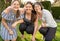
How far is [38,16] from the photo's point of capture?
22.4 ft

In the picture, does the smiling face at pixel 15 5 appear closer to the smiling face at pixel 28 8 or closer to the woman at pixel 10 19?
the woman at pixel 10 19

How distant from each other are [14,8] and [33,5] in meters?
0.63

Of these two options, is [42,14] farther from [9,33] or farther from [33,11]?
[9,33]

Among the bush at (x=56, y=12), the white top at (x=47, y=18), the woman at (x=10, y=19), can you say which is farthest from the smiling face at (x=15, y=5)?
the bush at (x=56, y=12)

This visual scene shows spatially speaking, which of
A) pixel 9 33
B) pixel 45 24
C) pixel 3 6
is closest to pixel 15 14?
Result: pixel 9 33

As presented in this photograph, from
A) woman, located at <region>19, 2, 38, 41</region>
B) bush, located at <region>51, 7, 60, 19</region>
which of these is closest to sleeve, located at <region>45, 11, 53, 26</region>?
woman, located at <region>19, 2, 38, 41</region>

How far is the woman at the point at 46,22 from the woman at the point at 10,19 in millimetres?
547

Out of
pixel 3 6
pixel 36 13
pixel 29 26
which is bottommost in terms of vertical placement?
pixel 3 6

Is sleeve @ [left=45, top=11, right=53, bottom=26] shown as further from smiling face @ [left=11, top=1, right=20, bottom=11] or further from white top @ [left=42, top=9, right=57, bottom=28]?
smiling face @ [left=11, top=1, right=20, bottom=11]

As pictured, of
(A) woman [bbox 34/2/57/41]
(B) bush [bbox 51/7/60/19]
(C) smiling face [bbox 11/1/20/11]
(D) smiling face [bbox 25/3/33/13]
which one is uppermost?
(C) smiling face [bbox 11/1/20/11]

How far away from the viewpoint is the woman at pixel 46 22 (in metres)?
6.63

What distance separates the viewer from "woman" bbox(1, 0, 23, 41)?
6.45m

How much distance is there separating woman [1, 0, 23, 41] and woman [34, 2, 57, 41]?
21.5 inches

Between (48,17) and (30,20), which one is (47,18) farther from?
(30,20)
